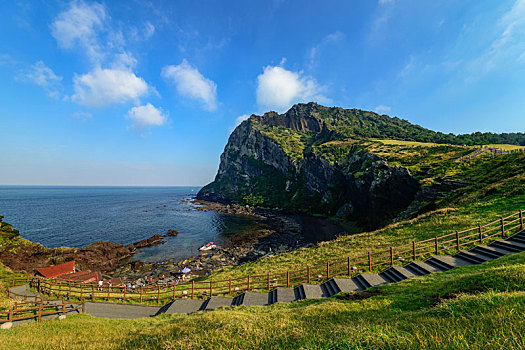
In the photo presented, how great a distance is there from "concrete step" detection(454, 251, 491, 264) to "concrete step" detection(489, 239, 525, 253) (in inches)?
55.9

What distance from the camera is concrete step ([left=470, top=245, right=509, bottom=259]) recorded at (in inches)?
468

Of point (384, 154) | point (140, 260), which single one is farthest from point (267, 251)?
point (384, 154)

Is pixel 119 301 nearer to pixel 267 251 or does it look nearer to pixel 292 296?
pixel 292 296

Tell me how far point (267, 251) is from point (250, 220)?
108 ft

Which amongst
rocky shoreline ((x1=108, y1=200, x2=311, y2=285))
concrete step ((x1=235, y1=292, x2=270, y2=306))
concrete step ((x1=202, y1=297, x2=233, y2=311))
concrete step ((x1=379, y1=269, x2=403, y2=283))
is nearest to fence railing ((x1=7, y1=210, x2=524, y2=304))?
concrete step ((x1=379, y1=269, x2=403, y2=283))

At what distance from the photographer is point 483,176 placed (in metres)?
32.6

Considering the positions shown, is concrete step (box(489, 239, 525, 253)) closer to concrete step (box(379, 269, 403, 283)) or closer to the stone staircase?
the stone staircase

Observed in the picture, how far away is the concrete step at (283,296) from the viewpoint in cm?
1302

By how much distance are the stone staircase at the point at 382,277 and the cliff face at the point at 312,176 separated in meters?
36.8

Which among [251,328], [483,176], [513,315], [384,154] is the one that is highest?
[384,154]

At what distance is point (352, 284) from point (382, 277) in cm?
226

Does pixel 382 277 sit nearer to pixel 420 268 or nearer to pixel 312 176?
pixel 420 268

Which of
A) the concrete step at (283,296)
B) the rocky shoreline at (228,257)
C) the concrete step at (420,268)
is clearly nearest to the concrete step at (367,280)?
the concrete step at (420,268)

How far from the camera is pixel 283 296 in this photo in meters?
13.6
